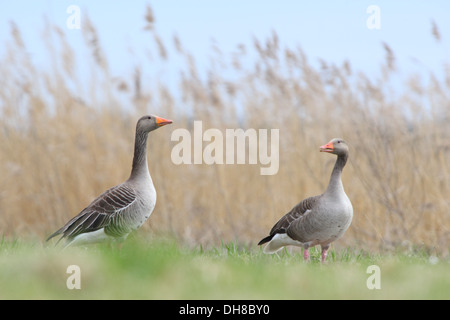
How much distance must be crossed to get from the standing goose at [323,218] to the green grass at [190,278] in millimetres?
235

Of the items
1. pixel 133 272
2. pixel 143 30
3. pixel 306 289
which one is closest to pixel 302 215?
pixel 306 289

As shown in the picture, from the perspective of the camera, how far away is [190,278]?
3.65 m

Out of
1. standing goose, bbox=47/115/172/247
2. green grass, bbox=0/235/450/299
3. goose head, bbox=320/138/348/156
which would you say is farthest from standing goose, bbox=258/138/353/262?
standing goose, bbox=47/115/172/247

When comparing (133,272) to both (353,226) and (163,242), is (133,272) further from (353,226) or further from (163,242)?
(353,226)

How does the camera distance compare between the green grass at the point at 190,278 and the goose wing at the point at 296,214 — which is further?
the goose wing at the point at 296,214

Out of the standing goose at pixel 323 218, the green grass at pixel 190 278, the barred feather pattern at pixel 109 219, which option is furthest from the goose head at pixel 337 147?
the barred feather pattern at pixel 109 219

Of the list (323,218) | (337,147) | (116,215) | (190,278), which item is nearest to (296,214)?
(323,218)

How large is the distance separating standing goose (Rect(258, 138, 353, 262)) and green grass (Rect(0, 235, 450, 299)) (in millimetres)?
235

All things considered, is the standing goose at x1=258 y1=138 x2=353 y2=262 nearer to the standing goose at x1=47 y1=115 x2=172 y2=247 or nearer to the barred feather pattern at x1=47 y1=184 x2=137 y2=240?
the standing goose at x1=47 y1=115 x2=172 y2=247

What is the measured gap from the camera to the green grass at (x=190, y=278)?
3361 mm

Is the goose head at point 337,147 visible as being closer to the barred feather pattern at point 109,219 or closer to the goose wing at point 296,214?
the goose wing at point 296,214

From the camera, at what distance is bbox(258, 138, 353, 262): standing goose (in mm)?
4379

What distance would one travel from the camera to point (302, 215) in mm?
4602
